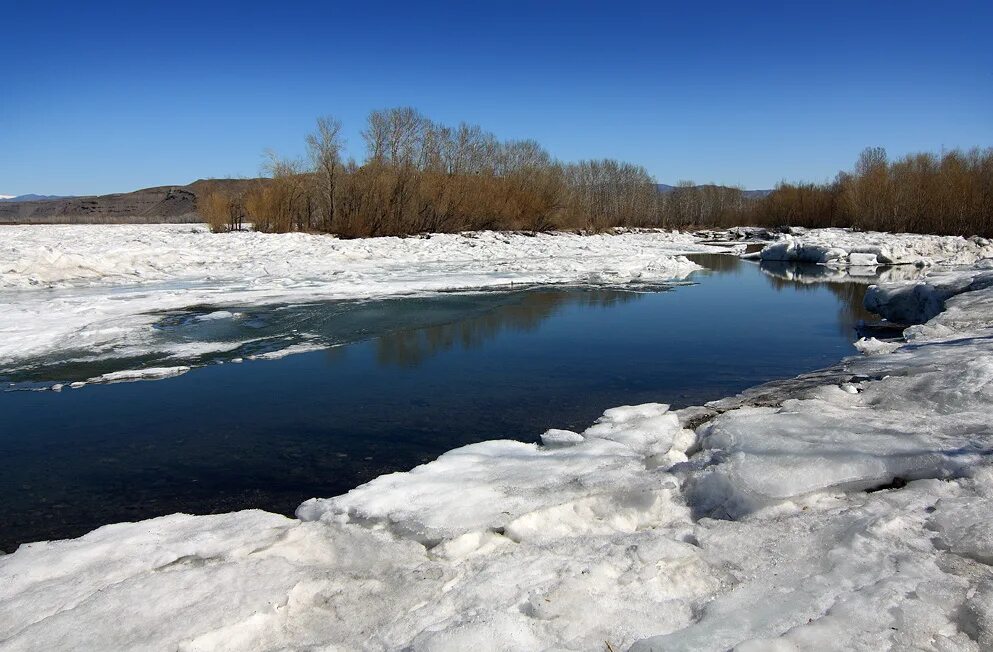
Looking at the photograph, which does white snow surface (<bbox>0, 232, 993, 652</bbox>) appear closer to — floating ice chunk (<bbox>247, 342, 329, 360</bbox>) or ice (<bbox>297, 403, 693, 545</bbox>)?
ice (<bbox>297, 403, 693, 545</bbox>)

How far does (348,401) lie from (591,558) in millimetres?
3137

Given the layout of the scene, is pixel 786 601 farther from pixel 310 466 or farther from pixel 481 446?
pixel 310 466

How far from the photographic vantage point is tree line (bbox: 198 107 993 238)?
26188mm

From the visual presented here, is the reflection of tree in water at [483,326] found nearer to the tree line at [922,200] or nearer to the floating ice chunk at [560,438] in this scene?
the floating ice chunk at [560,438]

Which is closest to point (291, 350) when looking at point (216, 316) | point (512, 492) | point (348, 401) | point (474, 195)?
point (348, 401)

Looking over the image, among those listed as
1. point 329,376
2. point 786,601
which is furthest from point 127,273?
point 786,601

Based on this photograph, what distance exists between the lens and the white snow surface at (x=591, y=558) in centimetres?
192

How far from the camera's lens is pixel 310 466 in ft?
12.4

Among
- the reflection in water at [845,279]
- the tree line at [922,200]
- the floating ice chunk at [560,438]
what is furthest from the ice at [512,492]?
the tree line at [922,200]

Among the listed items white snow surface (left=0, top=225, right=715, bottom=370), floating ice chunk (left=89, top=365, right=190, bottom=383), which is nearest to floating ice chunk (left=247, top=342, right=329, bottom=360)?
floating ice chunk (left=89, top=365, right=190, bottom=383)

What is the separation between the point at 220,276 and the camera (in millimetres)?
13789

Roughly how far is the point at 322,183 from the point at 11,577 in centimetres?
2544

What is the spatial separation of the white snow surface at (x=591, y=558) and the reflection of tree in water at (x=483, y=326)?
3.45 metres

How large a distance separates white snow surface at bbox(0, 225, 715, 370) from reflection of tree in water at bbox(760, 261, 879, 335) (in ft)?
9.03
